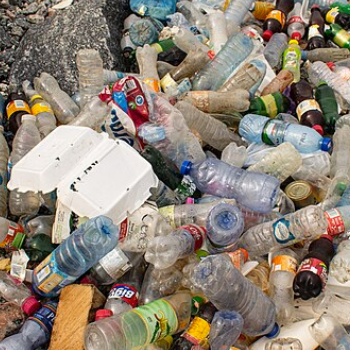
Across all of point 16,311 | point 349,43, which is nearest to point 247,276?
point 16,311

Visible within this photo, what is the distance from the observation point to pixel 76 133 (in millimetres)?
3328

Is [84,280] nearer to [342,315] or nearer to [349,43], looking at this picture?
[342,315]

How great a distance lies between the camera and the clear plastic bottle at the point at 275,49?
188 inches

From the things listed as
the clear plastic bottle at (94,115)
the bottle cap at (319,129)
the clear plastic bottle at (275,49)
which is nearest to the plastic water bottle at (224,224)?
the clear plastic bottle at (94,115)

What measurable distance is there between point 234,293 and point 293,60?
2.45 metres

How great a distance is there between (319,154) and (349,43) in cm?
172

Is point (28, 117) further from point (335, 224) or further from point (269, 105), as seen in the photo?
point (335, 224)

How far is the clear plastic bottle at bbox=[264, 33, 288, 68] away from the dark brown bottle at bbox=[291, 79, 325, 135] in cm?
48

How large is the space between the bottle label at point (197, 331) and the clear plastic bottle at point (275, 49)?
2538 mm

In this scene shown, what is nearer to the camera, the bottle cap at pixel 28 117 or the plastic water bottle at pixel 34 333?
the plastic water bottle at pixel 34 333

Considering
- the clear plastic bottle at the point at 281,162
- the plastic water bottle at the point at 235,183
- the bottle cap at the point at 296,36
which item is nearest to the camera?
the plastic water bottle at the point at 235,183

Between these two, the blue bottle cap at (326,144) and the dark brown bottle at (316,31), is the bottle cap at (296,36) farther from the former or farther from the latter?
the blue bottle cap at (326,144)

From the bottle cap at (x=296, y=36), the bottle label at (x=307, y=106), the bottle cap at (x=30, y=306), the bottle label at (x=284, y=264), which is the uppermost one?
the bottle cap at (x=30, y=306)

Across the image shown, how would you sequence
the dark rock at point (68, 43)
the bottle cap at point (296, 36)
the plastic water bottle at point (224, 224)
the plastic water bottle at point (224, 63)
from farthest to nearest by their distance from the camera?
the bottle cap at point (296, 36)
the dark rock at point (68, 43)
the plastic water bottle at point (224, 63)
the plastic water bottle at point (224, 224)
